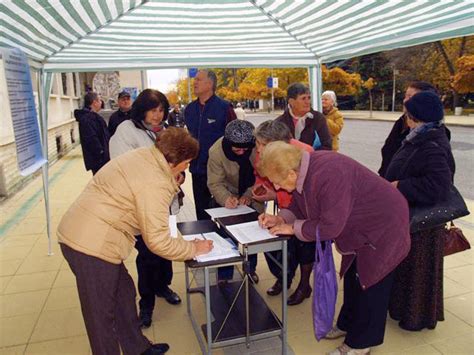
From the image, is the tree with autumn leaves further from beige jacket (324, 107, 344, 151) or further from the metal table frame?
the metal table frame

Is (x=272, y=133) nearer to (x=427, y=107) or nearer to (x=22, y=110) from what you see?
A: (x=427, y=107)

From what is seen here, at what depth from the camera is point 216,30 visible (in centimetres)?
375

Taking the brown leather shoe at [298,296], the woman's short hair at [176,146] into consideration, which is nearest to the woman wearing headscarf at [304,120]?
the brown leather shoe at [298,296]

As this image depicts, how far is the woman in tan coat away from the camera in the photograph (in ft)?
5.99

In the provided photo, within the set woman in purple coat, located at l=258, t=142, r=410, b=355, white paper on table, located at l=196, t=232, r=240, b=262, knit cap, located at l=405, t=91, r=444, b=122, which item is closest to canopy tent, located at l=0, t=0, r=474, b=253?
knit cap, located at l=405, t=91, r=444, b=122

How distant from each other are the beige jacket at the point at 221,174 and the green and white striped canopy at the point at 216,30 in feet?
3.84

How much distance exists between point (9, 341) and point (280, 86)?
29.8m

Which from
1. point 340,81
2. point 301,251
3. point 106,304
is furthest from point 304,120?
point 340,81

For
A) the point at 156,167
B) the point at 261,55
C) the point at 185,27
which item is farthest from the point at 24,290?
the point at 261,55

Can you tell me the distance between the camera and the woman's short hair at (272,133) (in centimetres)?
252

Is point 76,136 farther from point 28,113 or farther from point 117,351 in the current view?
point 117,351

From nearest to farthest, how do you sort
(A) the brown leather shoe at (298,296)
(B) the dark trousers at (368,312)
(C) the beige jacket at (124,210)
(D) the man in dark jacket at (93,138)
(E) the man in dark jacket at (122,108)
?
1. (C) the beige jacket at (124,210)
2. (B) the dark trousers at (368,312)
3. (A) the brown leather shoe at (298,296)
4. (E) the man in dark jacket at (122,108)
5. (D) the man in dark jacket at (93,138)

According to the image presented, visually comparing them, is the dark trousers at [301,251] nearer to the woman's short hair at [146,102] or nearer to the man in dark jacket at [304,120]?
the man in dark jacket at [304,120]

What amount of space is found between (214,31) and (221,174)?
1563 millimetres
